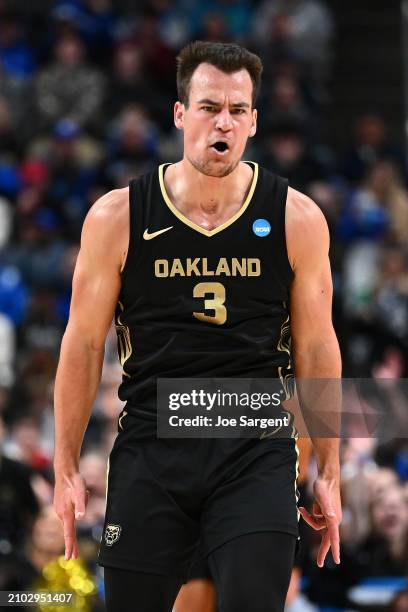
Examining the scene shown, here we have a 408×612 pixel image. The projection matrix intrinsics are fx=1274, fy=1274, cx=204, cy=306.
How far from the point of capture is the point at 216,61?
4621 mm

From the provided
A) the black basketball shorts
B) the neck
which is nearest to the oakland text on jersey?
the neck

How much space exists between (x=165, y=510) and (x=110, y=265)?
905 mm

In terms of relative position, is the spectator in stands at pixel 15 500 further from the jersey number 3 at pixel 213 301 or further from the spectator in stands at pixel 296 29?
the spectator in stands at pixel 296 29

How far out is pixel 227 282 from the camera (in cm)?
461

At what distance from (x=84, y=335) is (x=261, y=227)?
0.76 m

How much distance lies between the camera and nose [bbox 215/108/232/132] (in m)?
4.53

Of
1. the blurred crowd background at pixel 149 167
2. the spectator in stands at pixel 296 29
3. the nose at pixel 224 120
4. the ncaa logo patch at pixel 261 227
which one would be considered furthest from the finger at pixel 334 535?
the spectator in stands at pixel 296 29

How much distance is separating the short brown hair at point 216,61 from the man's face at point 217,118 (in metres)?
0.02

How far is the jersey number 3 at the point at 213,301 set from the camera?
4570 millimetres

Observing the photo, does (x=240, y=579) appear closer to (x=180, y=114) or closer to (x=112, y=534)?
(x=112, y=534)

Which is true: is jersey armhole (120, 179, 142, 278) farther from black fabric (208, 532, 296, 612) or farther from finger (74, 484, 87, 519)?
black fabric (208, 532, 296, 612)

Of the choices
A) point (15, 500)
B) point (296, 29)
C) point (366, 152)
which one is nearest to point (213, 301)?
point (15, 500)

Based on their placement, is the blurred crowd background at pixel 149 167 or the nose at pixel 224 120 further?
the blurred crowd background at pixel 149 167

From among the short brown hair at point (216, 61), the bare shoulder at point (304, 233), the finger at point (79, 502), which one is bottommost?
the finger at point (79, 502)
